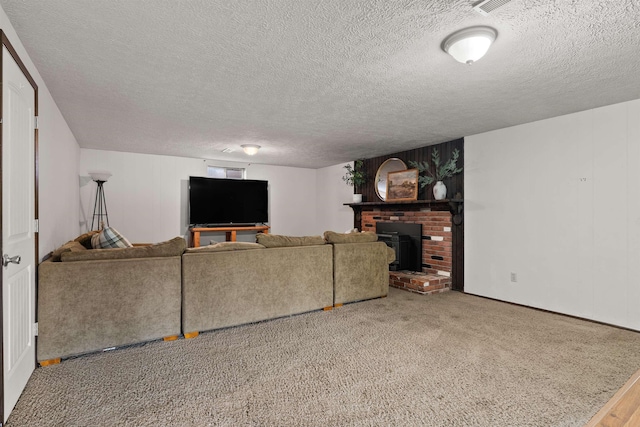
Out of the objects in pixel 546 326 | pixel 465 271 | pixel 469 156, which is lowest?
pixel 546 326

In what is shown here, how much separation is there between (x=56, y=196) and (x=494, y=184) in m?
4.98

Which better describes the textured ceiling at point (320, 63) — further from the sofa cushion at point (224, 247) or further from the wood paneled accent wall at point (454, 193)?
the sofa cushion at point (224, 247)

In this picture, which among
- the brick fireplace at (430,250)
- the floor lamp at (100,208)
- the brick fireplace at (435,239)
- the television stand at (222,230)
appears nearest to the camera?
the brick fireplace at (430,250)

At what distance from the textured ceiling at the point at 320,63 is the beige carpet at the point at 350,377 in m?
2.14

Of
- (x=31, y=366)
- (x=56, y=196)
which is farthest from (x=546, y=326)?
(x=56, y=196)

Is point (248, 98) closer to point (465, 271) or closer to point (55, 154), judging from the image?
point (55, 154)

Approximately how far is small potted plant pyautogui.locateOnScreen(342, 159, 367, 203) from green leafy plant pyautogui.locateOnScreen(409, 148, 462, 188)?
3.79 ft

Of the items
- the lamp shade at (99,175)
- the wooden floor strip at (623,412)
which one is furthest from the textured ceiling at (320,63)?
the wooden floor strip at (623,412)

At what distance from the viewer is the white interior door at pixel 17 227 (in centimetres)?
171

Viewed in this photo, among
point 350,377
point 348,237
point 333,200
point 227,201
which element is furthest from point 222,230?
point 350,377

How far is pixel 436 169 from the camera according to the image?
4.93m

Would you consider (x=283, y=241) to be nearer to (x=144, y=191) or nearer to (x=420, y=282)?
(x=420, y=282)

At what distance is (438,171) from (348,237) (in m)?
1.97

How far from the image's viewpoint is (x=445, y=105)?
322cm
